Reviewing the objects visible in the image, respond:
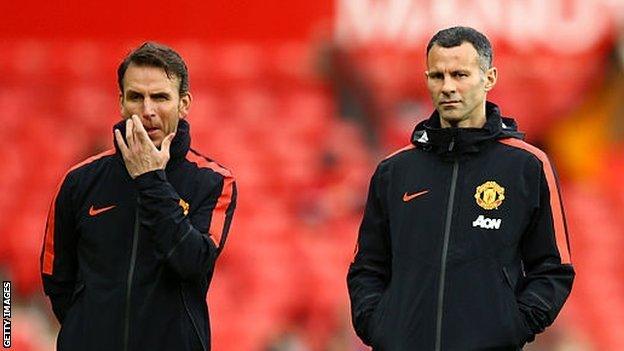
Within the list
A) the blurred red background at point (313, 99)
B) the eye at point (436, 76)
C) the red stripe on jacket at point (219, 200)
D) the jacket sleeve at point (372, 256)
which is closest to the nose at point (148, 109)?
the red stripe on jacket at point (219, 200)

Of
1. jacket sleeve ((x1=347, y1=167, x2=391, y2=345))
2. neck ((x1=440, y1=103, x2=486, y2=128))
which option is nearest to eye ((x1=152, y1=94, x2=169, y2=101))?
jacket sleeve ((x1=347, y1=167, x2=391, y2=345))

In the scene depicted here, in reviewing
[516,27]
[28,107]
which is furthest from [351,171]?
[28,107]

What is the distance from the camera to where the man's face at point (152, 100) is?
330cm

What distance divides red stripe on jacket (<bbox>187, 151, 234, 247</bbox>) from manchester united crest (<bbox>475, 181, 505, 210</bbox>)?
601 millimetres

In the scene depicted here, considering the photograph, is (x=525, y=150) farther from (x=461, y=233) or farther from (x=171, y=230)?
(x=171, y=230)

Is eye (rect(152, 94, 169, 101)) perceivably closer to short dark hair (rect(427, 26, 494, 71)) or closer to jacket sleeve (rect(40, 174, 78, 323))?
jacket sleeve (rect(40, 174, 78, 323))

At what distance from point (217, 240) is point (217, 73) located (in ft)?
17.0

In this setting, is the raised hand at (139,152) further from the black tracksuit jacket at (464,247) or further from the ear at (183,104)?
the black tracksuit jacket at (464,247)

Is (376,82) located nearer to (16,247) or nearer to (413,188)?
(16,247)

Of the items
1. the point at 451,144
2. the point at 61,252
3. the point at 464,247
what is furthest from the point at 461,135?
the point at 61,252

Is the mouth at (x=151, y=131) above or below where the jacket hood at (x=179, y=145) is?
above

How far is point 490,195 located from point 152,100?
0.82m

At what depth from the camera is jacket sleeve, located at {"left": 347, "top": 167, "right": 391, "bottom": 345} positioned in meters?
3.37

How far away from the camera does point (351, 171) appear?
8.30 meters
